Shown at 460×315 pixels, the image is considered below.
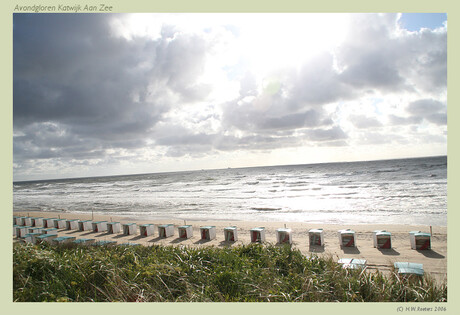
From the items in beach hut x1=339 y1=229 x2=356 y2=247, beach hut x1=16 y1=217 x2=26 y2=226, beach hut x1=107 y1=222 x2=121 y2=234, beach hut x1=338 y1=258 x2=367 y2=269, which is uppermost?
beach hut x1=338 y1=258 x2=367 y2=269

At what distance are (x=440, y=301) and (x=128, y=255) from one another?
5.38m

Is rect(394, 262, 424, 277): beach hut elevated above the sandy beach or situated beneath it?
elevated above

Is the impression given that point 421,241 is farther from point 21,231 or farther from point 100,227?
point 21,231

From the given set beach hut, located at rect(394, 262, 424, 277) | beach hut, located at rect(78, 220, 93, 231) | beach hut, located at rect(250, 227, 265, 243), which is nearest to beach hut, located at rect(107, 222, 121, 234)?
beach hut, located at rect(78, 220, 93, 231)

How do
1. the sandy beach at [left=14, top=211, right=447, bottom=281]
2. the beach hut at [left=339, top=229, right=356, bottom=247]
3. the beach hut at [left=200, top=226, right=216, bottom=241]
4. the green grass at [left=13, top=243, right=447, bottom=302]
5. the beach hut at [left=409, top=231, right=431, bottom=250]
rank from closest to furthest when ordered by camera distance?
the green grass at [left=13, top=243, right=447, bottom=302] → the sandy beach at [left=14, top=211, right=447, bottom=281] → the beach hut at [left=409, top=231, right=431, bottom=250] → the beach hut at [left=339, top=229, right=356, bottom=247] → the beach hut at [left=200, top=226, right=216, bottom=241]

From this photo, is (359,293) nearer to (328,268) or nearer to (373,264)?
(328,268)

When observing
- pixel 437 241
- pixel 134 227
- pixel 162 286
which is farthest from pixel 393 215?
pixel 162 286

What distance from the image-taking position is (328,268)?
5.23 meters

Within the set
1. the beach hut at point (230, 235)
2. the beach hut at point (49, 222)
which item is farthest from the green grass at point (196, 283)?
the beach hut at point (49, 222)

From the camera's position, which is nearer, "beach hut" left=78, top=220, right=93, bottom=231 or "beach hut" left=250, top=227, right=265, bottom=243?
"beach hut" left=250, top=227, right=265, bottom=243

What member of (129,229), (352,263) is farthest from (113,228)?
(352,263)

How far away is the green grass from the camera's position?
13.6 feet

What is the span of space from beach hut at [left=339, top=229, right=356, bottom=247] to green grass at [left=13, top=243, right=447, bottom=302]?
7259mm

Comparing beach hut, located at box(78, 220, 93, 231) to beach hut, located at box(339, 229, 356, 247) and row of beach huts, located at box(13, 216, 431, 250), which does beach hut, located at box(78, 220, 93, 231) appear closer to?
row of beach huts, located at box(13, 216, 431, 250)
